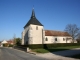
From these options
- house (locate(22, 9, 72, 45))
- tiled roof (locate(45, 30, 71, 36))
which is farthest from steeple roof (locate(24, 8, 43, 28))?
tiled roof (locate(45, 30, 71, 36))

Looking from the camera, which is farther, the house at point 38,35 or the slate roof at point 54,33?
the slate roof at point 54,33

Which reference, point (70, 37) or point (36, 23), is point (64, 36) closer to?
point (70, 37)

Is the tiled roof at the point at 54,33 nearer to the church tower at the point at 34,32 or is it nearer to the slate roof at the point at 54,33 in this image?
the slate roof at the point at 54,33

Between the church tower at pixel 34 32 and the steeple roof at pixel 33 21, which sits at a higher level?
the steeple roof at pixel 33 21

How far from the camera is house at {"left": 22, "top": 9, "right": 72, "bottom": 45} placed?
5083cm

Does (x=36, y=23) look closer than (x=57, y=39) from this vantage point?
Yes

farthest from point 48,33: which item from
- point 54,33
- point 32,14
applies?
point 32,14

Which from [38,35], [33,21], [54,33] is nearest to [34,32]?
[38,35]

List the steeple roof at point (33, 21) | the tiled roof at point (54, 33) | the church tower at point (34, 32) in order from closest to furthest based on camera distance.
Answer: the church tower at point (34, 32) → the steeple roof at point (33, 21) → the tiled roof at point (54, 33)

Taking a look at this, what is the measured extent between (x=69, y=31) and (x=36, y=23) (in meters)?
18.0

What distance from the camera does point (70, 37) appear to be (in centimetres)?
6272

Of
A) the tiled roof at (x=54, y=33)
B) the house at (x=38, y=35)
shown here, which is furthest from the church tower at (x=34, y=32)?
the tiled roof at (x=54, y=33)

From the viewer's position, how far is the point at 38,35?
52.5 metres

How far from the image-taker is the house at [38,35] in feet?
167
